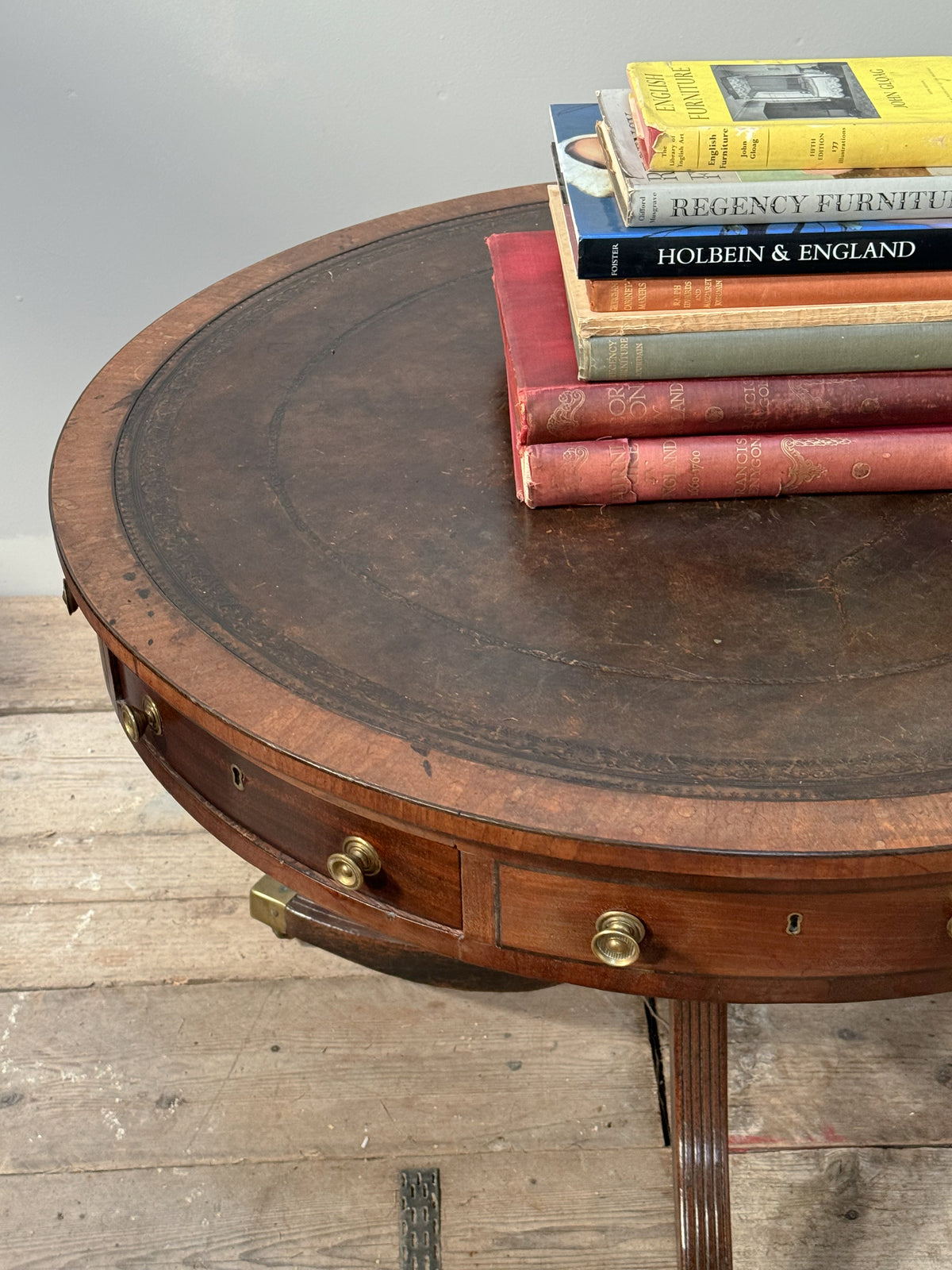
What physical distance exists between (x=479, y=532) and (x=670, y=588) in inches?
6.1

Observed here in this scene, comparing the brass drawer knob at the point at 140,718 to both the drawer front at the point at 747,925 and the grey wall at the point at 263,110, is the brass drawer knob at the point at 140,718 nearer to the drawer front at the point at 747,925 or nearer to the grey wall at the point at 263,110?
the drawer front at the point at 747,925

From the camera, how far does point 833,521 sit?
967mm

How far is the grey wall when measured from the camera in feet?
5.47

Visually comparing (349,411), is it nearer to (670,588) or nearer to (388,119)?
(670,588)

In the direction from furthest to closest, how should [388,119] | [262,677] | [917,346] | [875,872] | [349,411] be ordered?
[388,119] → [349,411] → [917,346] → [262,677] → [875,872]

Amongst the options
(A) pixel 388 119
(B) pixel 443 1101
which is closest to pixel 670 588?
(B) pixel 443 1101

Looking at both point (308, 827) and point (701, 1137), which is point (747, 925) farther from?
point (701, 1137)

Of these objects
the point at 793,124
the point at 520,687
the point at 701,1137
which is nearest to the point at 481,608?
the point at 520,687

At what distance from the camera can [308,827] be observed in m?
0.85

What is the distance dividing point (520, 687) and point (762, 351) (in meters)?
0.34

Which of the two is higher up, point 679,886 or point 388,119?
point 388,119

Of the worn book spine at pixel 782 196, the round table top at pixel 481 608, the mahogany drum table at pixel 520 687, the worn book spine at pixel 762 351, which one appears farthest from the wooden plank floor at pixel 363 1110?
the worn book spine at pixel 782 196

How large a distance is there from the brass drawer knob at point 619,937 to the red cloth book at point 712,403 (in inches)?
14.5

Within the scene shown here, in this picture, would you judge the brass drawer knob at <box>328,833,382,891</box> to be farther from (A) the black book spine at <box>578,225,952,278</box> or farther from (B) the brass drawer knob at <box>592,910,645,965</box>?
(A) the black book spine at <box>578,225,952,278</box>
